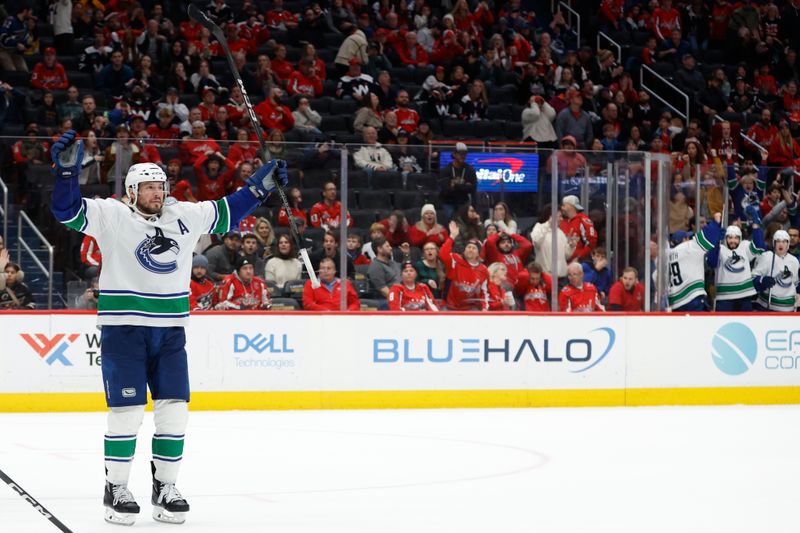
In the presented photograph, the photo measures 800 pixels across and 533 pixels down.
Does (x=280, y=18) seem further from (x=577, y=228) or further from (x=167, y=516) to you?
(x=167, y=516)

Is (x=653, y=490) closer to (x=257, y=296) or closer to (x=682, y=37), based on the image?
(x=257, y=296)

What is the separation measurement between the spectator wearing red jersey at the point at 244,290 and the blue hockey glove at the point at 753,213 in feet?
14.8

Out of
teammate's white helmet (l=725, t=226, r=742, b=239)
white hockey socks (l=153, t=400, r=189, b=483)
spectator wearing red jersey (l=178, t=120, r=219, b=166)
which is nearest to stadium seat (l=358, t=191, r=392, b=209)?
spectator wearing red jersey (l=178, t=120, r=219, b=166)

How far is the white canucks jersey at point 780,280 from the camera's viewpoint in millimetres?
12141

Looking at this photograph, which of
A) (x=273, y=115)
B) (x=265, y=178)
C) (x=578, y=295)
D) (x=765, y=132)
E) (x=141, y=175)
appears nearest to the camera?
(x=141, y=175)

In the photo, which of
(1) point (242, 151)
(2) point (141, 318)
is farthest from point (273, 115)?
(2) point (141, 318)

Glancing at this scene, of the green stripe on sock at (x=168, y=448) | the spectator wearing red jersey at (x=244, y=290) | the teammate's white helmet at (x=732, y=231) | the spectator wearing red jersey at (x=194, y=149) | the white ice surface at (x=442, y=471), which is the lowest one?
the white ice surface at (x=442, y=471)

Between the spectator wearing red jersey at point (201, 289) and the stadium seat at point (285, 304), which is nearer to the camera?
the spectator wearing red jersey at point (201, 289)

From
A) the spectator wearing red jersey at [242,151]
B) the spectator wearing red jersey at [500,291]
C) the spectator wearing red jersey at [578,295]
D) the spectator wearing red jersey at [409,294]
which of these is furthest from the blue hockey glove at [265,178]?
the spectator wearing red jersey at [578,295]

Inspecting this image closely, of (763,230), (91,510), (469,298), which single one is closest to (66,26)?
(469,298)

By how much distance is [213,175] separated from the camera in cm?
1045

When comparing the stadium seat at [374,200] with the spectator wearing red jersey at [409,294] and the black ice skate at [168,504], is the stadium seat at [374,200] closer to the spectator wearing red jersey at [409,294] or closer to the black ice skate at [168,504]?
the spectator wearing red jersey at [409,294]

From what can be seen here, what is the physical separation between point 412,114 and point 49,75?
→ 395cm

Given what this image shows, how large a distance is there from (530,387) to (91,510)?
587 centimetres
